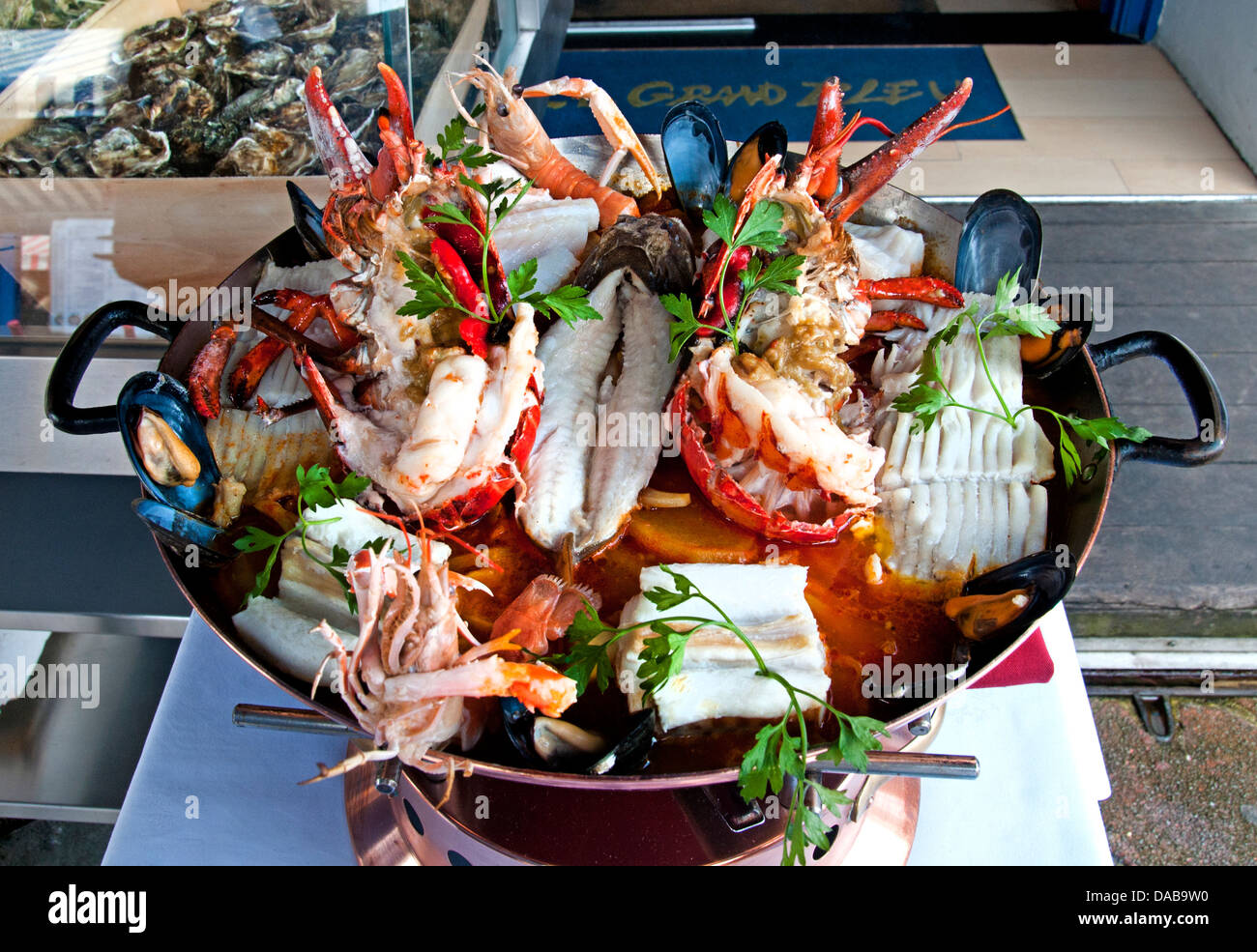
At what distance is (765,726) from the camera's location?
1.67 m

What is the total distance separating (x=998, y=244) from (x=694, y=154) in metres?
0.84

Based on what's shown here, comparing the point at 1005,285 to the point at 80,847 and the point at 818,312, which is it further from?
the point at 80,847

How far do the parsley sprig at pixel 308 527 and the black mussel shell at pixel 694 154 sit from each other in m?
1.26

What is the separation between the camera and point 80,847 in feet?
10.7

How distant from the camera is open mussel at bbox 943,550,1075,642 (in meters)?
1.69

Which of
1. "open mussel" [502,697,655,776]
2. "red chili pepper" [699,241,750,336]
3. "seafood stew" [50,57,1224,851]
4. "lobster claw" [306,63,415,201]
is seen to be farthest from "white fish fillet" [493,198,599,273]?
"open mussel" [502,697,655,776]

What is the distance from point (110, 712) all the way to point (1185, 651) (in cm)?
391

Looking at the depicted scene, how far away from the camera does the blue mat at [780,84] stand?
16.6 feet

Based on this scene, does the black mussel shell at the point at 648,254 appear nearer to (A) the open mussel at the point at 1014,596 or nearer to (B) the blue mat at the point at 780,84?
(A) the open mussel at the point at 1014,596

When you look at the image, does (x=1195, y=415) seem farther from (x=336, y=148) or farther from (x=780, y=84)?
(x=780, y=84)

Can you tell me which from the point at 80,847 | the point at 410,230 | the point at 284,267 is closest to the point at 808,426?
the point at 410,230

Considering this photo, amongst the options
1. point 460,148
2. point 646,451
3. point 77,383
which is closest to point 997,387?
point 646,451

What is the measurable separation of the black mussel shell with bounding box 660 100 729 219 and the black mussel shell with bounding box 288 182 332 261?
3.19 ft
